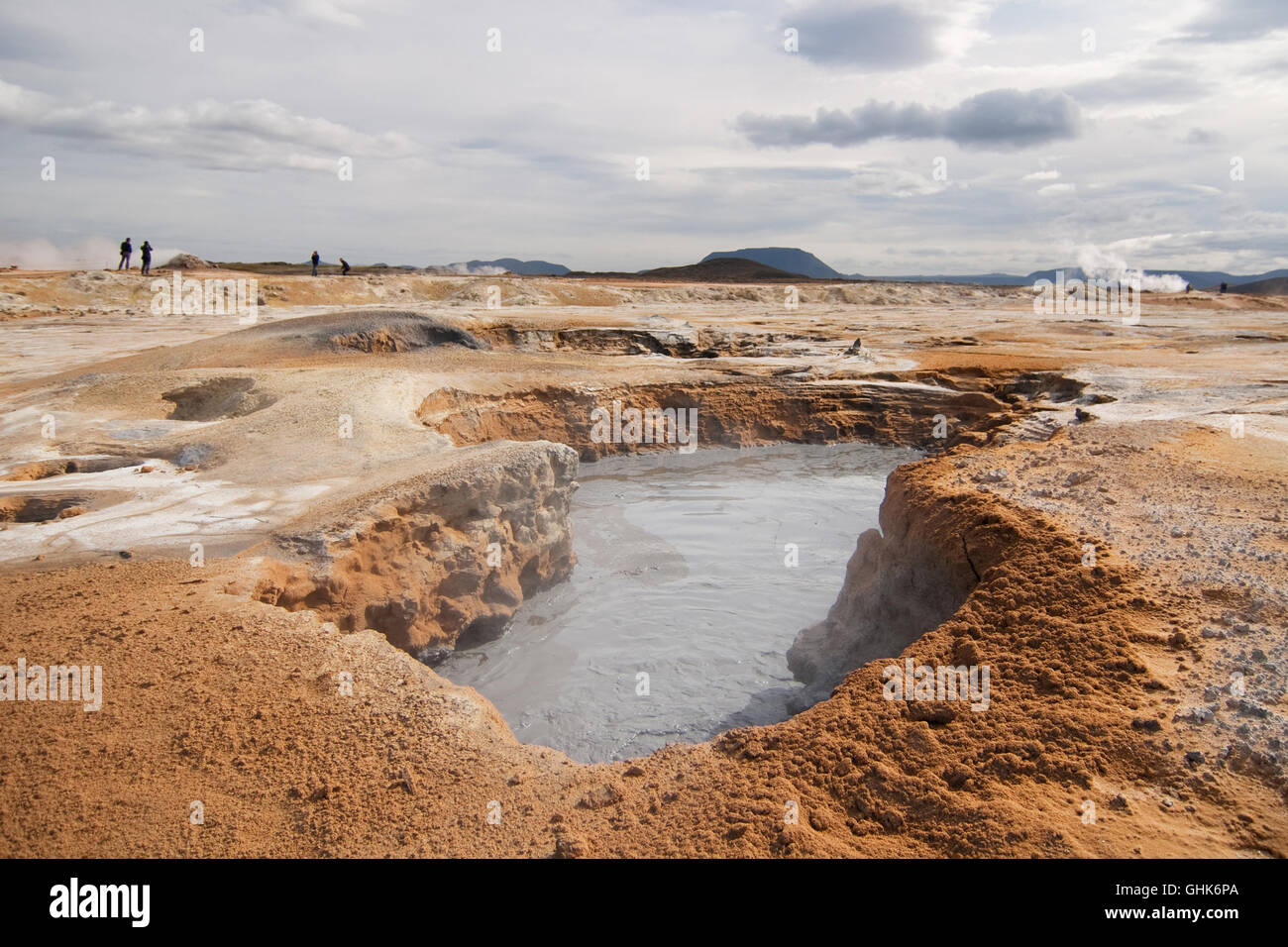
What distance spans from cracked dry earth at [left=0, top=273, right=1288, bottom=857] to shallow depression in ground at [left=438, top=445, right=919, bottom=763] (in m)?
0.45

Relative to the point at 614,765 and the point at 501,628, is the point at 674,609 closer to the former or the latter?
the point at 501,628

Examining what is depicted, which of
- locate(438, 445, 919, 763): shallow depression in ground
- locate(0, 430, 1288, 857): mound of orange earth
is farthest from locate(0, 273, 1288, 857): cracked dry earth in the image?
locate(438, 445, 919, 763): shallow depression in ground

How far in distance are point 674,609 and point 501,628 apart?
1556 millimetres

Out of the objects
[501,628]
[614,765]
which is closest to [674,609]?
[501,628]

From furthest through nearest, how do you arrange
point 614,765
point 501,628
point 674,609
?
point 674,609 < point 501,628 < point 614,765

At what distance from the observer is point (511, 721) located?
5.49m

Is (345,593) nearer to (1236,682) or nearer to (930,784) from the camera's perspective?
(930,784)

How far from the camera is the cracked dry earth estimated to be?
2854 millimetres

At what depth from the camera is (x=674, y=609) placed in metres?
7.29

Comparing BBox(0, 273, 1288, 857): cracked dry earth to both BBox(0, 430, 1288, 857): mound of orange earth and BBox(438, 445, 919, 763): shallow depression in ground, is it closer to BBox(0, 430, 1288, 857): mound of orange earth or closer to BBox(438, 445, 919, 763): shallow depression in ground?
BBox(0, 430, 1288, 857): mound of orange earth

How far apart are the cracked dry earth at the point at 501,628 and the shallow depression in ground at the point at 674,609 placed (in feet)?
1.48
